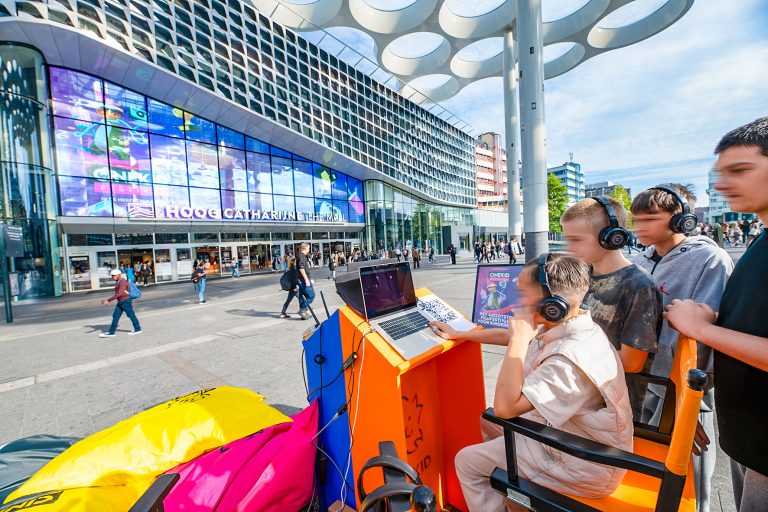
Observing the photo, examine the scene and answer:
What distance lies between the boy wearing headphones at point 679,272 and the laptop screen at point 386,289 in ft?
5.14

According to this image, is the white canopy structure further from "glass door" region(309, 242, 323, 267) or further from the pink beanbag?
the pink beanbag

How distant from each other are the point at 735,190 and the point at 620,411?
3.29ft

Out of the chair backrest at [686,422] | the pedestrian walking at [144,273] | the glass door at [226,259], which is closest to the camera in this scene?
the chair backrest at [686,422]

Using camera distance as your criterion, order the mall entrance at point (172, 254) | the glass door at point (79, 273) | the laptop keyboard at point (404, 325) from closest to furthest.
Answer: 1. the laptop keyboard at point (404, 325)
2. the glass door at point (79, 273)
3. the mall entrance at point (172, 254)

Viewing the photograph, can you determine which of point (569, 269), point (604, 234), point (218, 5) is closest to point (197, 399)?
point (569, 269)

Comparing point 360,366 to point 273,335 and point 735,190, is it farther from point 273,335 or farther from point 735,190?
point 273,335

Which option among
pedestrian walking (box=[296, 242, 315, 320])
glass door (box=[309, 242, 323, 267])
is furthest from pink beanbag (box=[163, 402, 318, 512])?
glass door (box=[309, 242, 323, 267])

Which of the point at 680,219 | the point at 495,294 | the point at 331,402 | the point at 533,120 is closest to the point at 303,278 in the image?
the point at 495,294

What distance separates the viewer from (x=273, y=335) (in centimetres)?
658

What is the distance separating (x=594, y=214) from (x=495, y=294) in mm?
2027

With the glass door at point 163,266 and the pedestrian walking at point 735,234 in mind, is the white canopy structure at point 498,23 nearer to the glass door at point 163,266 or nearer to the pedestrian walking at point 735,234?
the pedestrian walking at point 735,234

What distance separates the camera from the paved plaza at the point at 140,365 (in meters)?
3.59

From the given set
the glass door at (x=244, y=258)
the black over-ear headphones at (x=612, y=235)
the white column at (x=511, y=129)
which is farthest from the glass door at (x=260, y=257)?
the black over-ear headphones at (x=612, y=235)

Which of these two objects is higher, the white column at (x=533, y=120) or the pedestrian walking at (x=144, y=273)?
the white column at (x=533, y=120)
